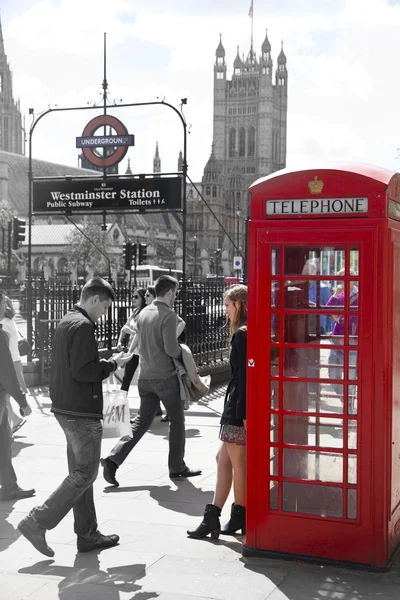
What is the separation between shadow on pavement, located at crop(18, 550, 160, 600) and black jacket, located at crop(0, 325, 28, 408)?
1.59 m

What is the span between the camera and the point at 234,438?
569 cm

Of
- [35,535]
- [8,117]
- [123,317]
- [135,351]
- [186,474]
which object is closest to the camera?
[35,535]

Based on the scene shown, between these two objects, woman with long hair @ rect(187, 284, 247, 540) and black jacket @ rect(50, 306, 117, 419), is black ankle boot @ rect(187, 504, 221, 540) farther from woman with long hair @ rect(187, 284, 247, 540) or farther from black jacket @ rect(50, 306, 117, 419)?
black jacket @ rect(50, 306, 117, 419)

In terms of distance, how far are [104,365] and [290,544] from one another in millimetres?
1590

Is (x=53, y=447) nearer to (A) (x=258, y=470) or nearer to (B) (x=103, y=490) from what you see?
(B) (x=103, y=490)

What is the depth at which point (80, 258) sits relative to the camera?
257 ft

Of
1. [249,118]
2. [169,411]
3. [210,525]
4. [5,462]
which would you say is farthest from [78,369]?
[249,118]

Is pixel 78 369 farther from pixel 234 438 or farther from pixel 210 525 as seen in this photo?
pixel 210 525

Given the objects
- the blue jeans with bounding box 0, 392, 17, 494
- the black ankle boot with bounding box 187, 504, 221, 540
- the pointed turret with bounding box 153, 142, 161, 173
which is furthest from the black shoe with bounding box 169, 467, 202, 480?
the pointed turret with bounding box 153, 142, 161, 173

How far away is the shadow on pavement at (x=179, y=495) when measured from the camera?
658 cm

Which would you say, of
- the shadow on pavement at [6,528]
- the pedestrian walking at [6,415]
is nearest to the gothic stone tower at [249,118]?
the pedestrian walking at [6,415]

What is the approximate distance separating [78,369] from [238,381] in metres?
1.06

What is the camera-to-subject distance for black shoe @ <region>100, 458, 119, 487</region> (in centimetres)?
713

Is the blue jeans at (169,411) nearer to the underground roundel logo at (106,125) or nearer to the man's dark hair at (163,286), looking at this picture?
the man's dark hair at (163,286)
